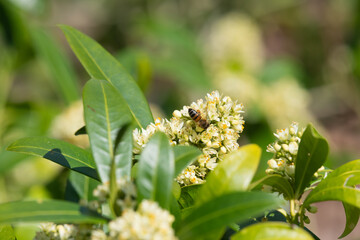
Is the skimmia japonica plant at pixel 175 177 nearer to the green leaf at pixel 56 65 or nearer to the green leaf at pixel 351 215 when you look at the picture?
the green leaf at pixel 351 215

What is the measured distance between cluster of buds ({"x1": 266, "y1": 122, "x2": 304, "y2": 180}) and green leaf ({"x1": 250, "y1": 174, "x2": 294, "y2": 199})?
0.05 meters

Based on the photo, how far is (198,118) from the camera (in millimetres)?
965

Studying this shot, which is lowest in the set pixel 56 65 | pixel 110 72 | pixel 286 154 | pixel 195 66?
pixel 286 154

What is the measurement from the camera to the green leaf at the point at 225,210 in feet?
2.15

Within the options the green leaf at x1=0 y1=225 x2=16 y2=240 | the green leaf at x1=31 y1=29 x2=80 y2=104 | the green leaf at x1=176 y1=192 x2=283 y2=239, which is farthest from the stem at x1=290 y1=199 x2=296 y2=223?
the green leaf at x1=31 y1=29 x2=80 y2=104

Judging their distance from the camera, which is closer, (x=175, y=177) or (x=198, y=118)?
(x=175, y=177)

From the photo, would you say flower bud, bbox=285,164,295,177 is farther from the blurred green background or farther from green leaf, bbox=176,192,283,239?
the blurred green background

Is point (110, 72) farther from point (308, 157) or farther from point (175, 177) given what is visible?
point (308, 157)

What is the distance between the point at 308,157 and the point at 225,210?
290mm

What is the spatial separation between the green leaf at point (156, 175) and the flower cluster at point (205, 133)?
21 cm

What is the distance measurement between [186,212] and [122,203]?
0.19 metres

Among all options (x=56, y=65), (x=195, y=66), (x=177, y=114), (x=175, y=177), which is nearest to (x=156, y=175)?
(x=175, y=177)

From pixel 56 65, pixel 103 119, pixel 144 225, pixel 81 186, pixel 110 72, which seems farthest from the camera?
pixel 56 65

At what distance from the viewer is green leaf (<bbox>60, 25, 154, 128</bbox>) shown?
1121 mm
